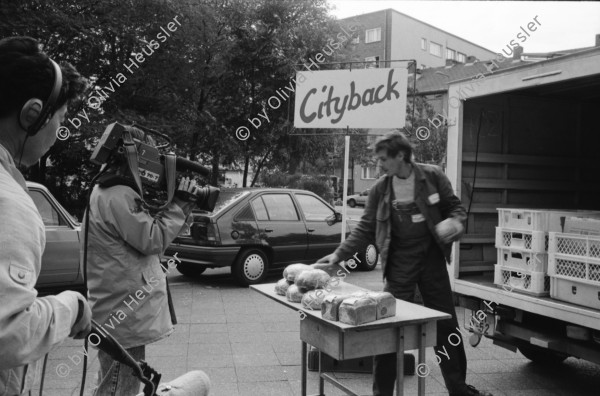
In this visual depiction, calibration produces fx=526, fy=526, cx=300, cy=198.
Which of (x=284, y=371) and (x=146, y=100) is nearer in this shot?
(x=284, y=371)

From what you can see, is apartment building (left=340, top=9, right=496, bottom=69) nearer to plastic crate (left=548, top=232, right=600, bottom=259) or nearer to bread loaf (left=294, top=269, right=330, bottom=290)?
plastic crate (left=548, top=232, right=600, bottom=259)

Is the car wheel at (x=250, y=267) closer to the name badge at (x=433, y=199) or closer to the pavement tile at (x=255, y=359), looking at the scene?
the pavement tile at (x=255, y=359)

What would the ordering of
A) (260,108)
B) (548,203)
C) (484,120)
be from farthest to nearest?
(260,108) < (548,203) < (484,120)

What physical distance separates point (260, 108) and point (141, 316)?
13.5 meters

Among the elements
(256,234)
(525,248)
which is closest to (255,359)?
(525,248)

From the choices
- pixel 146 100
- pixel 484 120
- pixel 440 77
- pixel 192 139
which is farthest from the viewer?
pixel 440 77

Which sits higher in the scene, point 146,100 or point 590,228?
point 146,100

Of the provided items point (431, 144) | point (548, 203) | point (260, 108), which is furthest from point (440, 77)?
point (548, 203)

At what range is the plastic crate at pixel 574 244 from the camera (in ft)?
12.8

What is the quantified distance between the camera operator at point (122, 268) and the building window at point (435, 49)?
57.4 meters

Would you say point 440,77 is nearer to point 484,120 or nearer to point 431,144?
point 431,144

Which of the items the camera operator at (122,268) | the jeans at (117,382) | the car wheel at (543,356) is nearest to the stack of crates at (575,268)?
the car wheel at (543,356)

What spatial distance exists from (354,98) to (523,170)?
6.94ft

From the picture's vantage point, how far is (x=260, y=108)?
16.0m
